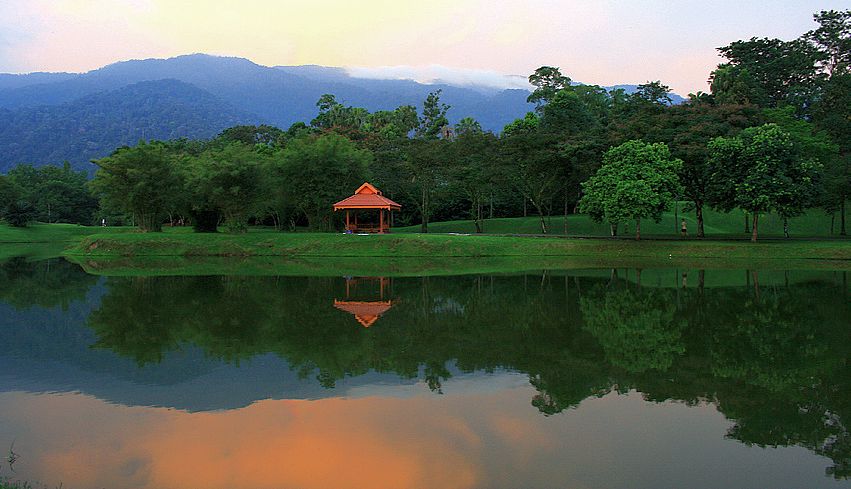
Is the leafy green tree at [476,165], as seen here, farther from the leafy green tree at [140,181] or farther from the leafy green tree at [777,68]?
the leafy green tree at [777,68]

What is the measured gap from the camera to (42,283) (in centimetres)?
3475

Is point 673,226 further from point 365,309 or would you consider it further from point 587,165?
point 365,309

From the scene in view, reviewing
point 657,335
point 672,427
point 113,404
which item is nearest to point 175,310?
point 113,404

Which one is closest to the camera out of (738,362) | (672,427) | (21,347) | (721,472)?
(721,472)

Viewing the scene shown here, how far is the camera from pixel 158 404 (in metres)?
12.3

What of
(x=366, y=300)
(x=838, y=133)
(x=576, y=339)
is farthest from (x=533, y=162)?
(x=576, y=339)

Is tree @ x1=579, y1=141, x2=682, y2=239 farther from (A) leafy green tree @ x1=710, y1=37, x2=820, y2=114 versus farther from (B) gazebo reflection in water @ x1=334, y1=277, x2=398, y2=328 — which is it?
(A) leafy green tree @ x1=710, y1=37, x2=820, y2=114

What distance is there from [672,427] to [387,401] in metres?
5.28

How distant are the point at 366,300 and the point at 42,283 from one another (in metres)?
20.5

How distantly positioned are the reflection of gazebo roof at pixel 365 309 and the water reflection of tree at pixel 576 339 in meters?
0.54

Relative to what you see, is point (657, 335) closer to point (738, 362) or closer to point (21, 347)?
point (738, 362)

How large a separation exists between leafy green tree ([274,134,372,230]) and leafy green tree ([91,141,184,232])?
10711mm

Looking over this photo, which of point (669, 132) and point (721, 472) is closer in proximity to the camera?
point (721, 472)

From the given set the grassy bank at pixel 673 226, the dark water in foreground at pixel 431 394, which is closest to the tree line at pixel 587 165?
the grassy bank at pixel 673 226
